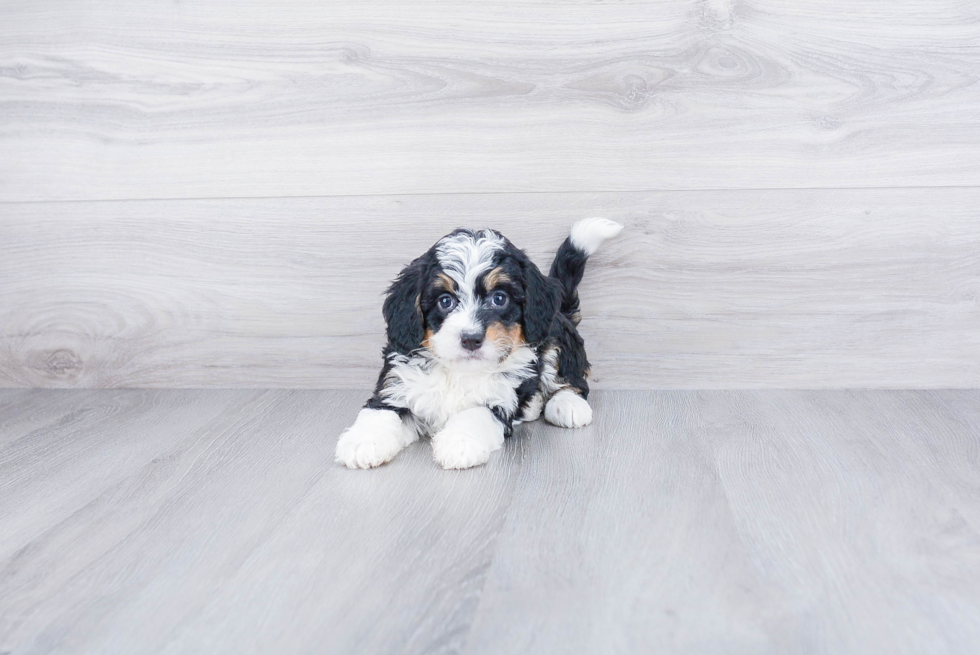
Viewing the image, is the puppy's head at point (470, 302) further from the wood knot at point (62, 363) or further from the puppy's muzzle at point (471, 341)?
the wood knot at point (62, 363)

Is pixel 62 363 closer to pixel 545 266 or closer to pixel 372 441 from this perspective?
pixel 372 441

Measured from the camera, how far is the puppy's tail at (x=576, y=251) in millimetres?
2004

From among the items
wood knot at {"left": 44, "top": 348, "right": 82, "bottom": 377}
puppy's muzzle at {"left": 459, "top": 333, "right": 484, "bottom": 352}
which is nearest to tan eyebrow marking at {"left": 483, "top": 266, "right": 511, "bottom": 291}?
puppy's muzzle at {"left": 459, "top": 333, "right": 484, "bottom": 352}

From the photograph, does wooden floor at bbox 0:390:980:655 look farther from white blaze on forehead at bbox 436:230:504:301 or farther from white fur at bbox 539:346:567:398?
white blaze on forehead at bbox 436:230:504:301

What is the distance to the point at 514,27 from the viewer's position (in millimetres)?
2072

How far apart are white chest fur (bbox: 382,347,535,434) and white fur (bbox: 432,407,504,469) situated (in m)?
0.04

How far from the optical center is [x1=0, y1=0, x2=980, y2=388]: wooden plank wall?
2.04 meters

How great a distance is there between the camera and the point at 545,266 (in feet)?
7.13

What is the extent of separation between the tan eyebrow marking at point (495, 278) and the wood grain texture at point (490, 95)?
1.77 feet

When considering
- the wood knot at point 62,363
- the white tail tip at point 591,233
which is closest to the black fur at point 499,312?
the white tail tip at point 591,233

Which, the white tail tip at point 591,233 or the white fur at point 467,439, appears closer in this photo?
the white fur at point 467,439

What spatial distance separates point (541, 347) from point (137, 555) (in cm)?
101

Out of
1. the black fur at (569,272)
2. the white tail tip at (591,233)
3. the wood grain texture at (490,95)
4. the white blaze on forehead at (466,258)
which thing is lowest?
the black fur at (569,272)

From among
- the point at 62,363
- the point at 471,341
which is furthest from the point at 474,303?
the point at 62,363
